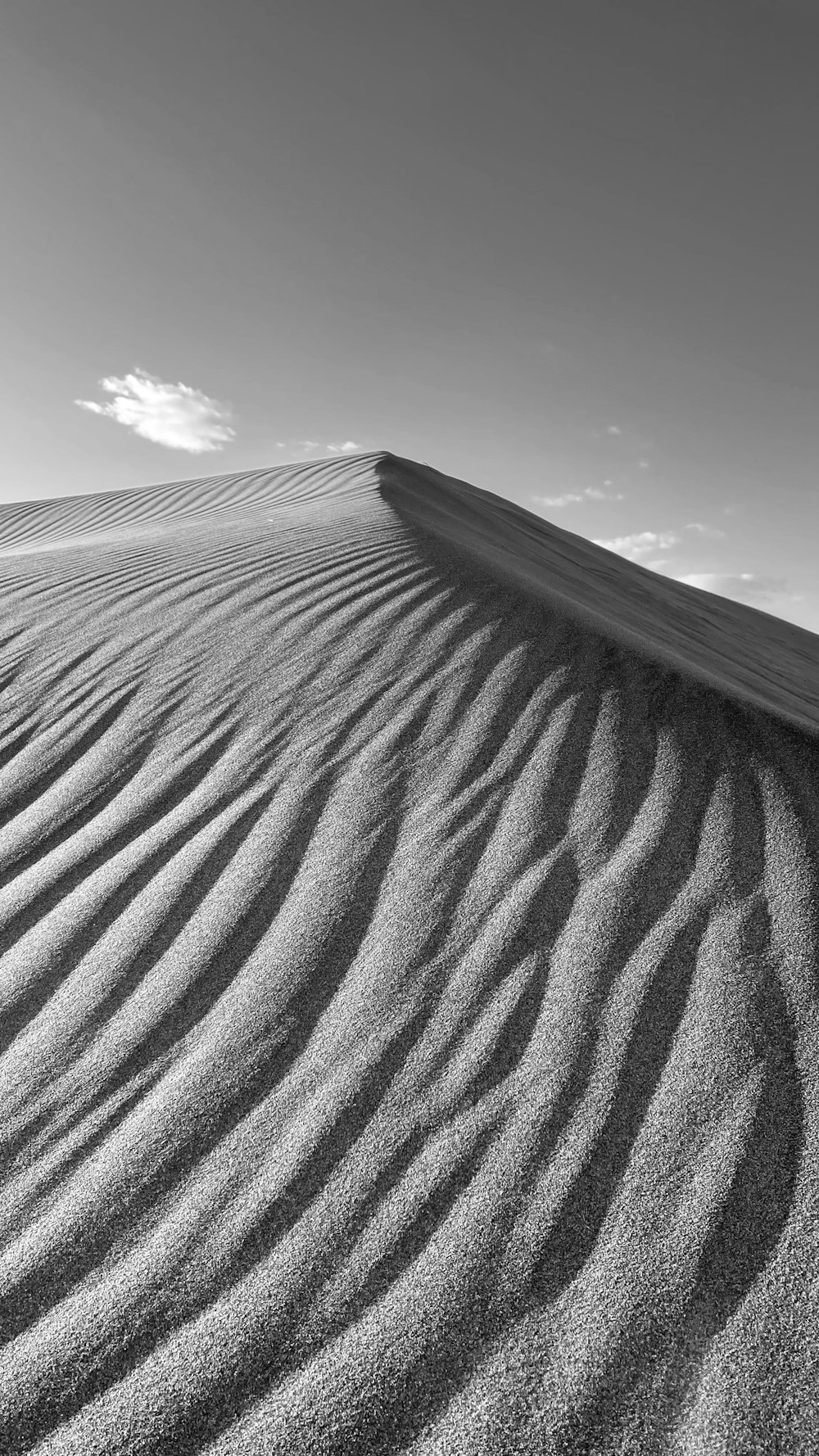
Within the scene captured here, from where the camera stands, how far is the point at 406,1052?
170 cm

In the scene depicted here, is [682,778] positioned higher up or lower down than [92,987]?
higher up

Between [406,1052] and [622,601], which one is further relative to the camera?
[622,601]

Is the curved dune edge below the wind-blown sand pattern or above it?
above

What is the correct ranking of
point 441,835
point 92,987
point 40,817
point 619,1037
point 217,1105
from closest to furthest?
point 217,1105 < point 619,1037 < point 92,987 < point 441,835 < point 40,817

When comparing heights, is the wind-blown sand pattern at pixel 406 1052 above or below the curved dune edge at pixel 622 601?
below

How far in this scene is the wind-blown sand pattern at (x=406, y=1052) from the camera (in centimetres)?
117

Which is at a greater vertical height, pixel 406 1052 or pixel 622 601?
pixel 622 601

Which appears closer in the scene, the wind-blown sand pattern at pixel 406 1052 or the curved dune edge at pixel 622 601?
the wind-blown sand pattern at pixel 406 1052

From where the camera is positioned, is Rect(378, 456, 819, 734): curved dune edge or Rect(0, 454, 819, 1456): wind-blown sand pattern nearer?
Rect(0, 454, 819, 1456): wind-blown sand pattern

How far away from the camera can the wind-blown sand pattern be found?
117 cm

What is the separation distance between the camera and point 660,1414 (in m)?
1.12

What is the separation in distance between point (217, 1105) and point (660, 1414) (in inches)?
35.8

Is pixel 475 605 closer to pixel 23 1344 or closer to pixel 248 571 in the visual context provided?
pixel 248 571

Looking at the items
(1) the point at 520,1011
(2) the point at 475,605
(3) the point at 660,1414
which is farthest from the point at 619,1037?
(2) the point at 475,605
